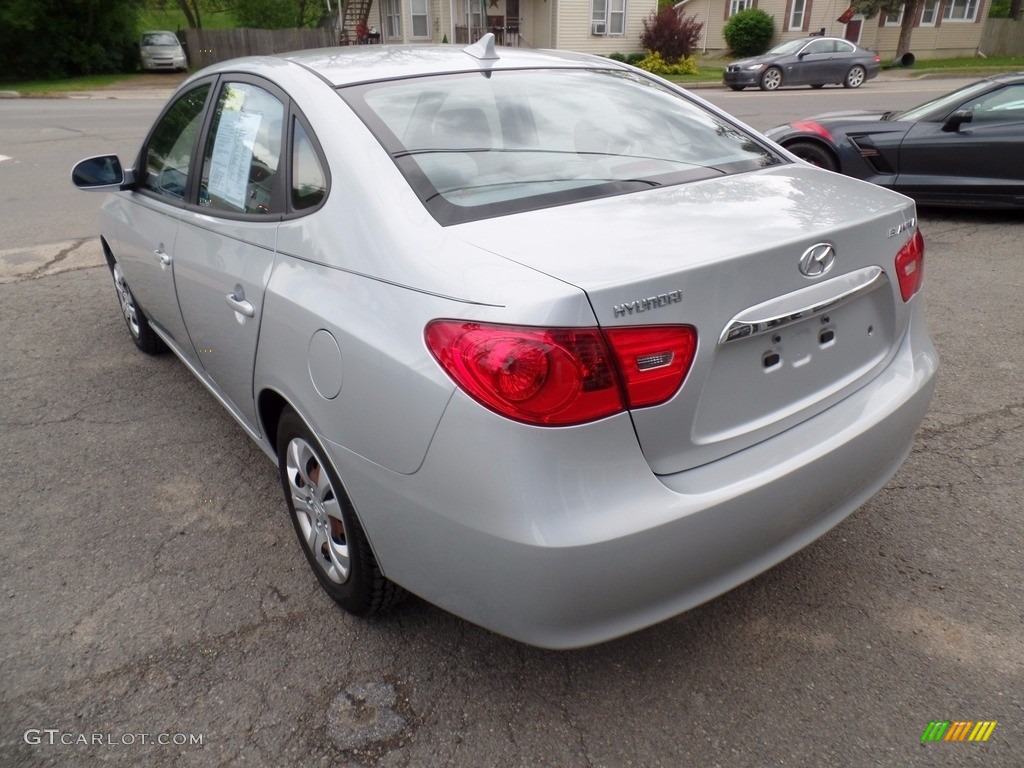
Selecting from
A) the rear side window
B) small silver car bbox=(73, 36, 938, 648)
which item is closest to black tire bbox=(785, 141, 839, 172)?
small silver car bbox=(73, 36, 938, 648)

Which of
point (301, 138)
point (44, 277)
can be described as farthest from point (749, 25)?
point (301, 138)

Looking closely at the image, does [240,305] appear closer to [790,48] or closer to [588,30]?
[790,48]

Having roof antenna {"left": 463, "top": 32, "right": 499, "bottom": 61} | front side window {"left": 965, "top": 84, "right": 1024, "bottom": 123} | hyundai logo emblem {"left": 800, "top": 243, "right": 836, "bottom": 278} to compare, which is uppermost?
roof antenna {"left": 463, "top": 32, "right": 499, "bottom": 61}

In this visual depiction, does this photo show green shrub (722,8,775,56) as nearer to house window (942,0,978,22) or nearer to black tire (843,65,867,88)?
house window (942,0,978,22)

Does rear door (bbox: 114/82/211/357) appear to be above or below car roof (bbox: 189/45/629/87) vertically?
below

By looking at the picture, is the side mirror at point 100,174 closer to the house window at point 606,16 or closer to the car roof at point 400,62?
the car roof at point 400,62

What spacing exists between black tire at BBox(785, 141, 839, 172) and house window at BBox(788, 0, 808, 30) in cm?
3380

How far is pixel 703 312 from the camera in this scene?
190 centimetres

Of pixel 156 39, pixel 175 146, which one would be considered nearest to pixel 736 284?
pixel 175 146

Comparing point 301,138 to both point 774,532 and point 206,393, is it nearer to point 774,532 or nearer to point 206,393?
point 774,532

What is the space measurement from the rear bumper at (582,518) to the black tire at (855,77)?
83.7 feet

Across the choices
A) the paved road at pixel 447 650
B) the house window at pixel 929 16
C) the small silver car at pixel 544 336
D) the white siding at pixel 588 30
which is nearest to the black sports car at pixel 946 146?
the paved road at pixel 447 650

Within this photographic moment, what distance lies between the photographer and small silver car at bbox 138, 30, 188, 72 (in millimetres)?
30562

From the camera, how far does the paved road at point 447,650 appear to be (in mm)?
2176
